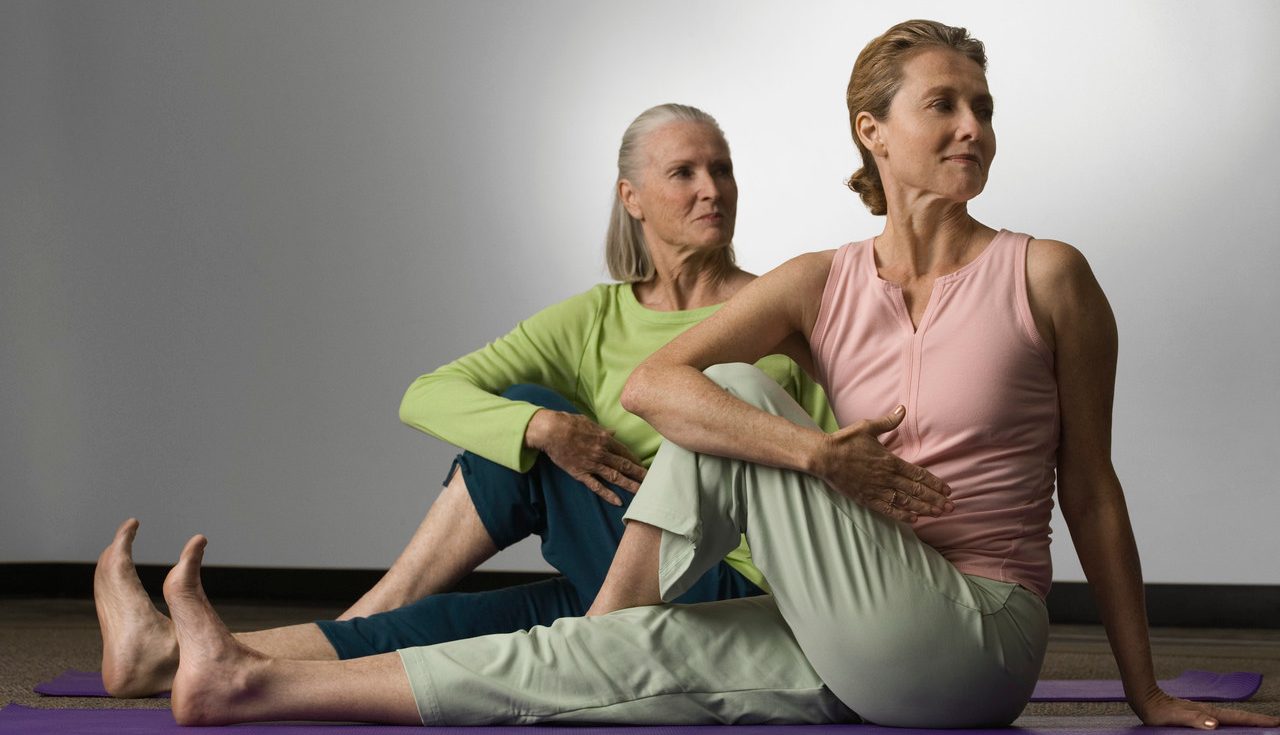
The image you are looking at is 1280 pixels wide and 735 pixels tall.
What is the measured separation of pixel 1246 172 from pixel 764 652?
289cm

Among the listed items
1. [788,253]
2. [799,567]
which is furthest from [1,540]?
[799,567]

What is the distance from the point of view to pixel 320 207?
14.6ft

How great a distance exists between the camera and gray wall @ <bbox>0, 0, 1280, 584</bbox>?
13.9 feet

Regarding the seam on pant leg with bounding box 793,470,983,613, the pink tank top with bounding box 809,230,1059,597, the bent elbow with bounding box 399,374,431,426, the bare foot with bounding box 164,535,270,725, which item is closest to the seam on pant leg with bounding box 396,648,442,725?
the bare foot with bounding box 164,535,270,725

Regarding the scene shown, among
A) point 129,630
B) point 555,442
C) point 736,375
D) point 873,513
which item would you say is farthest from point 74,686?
point 873,513

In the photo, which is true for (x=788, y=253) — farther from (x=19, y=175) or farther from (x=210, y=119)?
(x=19, y=175)

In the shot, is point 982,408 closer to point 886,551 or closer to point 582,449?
point 886,551

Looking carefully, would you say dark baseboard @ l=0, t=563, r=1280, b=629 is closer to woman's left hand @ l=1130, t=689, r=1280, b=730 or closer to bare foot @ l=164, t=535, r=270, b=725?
woman's left hand @ l=1130, t=689, r=1280, b=730

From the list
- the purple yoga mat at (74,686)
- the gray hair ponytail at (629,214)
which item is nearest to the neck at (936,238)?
the gray hair ponytail at (629,214)

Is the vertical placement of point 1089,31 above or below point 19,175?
above

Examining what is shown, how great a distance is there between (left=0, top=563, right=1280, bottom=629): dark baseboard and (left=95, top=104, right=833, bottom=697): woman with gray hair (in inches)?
81.1

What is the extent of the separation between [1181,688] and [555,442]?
1.19 meters

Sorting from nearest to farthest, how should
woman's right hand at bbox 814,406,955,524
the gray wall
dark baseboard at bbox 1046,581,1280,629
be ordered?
woman's right hand at bbox 814,406,955,524 → dark baseboard at bbox 1046,581,1280,629 → the gray wall

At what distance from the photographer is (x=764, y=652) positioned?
1665 mm
